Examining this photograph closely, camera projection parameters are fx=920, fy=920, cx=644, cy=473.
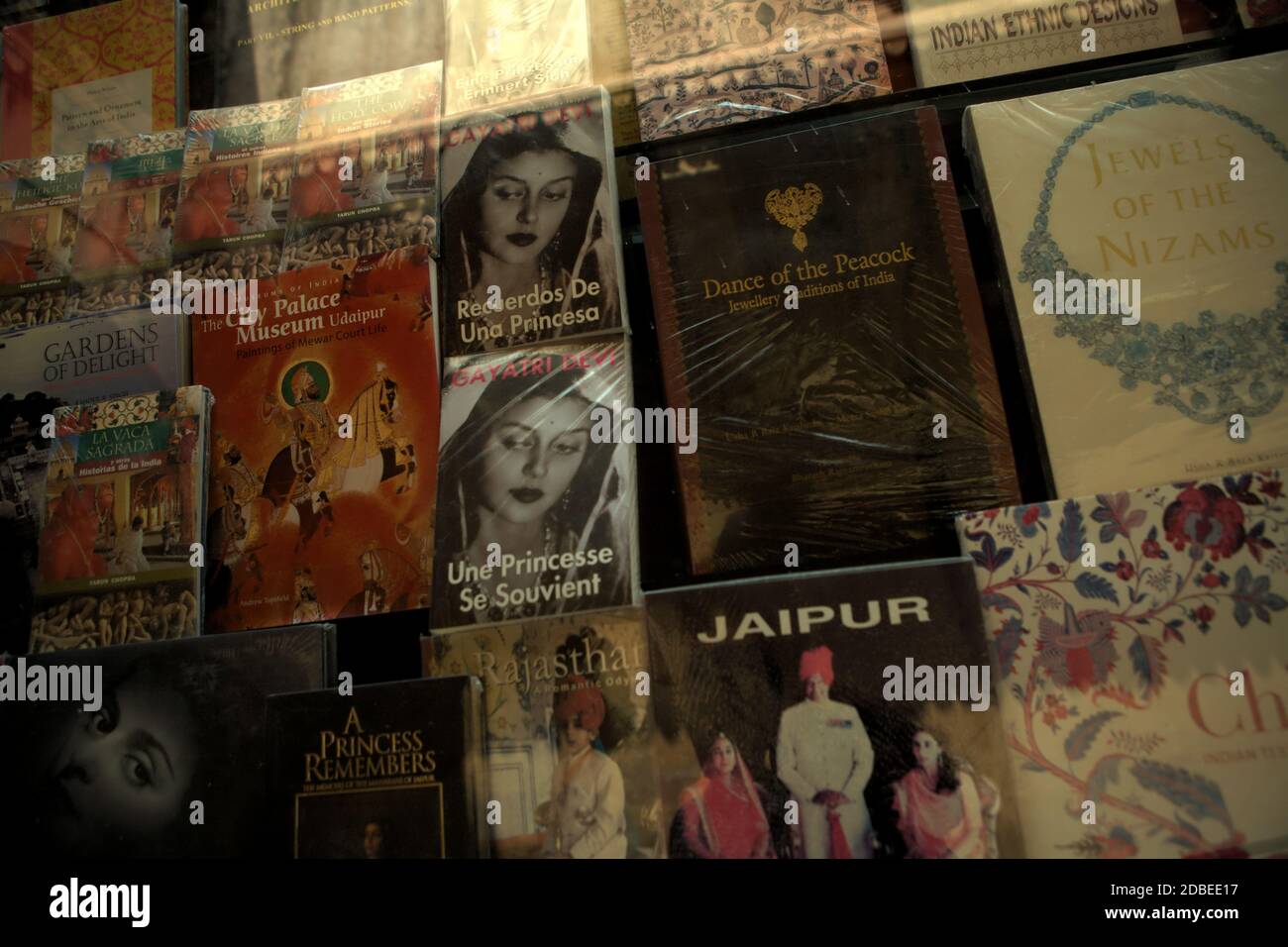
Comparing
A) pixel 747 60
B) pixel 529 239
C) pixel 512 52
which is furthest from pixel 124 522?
pixel 747 60

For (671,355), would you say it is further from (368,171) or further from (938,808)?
(938,808)

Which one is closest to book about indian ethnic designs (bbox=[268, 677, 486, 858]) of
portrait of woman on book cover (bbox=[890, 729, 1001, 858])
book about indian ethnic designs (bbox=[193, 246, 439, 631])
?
book about indian ethnic designs (bbox=[193, 246, 439, 631])

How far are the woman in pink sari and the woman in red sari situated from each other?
19 centimetres

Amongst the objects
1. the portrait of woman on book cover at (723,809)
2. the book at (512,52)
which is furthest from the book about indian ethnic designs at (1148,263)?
the book at (512,52)

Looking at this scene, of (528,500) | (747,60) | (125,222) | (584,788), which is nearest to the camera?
(584,788)

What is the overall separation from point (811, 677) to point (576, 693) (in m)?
0.36

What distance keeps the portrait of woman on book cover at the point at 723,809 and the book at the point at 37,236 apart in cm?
152

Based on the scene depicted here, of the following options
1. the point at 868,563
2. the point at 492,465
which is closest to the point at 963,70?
the point at 868,563

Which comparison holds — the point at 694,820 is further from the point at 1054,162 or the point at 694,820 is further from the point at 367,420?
the point at 1054,162

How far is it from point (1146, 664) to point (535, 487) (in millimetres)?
918

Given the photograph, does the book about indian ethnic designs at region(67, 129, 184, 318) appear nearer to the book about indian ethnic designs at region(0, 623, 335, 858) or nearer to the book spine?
the book about indian ethnic designs at region(0, 623, 335, 858)

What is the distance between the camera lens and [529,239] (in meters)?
1.64

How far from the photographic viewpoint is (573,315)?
1.58 metres

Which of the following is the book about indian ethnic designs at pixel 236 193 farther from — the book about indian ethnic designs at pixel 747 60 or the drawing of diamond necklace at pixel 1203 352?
the drawing of diamond necklace at pixel 1203 352
